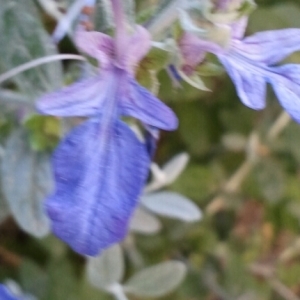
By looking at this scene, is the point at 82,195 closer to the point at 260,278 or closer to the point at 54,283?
the point at 54,283

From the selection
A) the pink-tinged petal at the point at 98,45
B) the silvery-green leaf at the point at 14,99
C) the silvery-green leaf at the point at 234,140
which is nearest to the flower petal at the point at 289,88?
the pink-tinged petal at the point at 98,45

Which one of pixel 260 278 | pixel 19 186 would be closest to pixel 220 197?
pixel 260 278

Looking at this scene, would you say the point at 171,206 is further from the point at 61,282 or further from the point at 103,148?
the point at 103,148

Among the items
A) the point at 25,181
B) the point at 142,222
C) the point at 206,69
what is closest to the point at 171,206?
the point at 142,222

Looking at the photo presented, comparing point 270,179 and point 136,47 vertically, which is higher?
point 136,47

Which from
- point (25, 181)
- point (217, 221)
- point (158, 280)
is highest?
point (25, 181)

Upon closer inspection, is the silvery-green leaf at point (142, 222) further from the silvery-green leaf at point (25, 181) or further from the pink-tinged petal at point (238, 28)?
the pink-tinged petal at point (238, 28)
